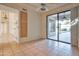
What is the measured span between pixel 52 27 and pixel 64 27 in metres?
0.23

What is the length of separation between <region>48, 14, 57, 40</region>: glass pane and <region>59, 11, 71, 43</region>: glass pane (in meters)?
0.10

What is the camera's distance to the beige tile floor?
1.83 metres

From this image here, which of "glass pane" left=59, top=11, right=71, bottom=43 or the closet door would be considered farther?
the closet door

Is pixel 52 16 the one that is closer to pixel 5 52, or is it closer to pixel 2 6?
pixel 2 6

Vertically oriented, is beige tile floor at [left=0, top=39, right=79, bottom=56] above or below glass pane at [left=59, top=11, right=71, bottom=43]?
below

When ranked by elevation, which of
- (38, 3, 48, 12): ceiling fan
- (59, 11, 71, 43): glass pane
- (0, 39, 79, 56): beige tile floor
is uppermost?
(38, 3, 48, 12): ceiling fan

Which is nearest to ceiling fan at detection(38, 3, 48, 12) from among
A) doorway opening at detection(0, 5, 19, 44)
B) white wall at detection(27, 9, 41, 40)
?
white wall at detection(27, 9, 41, 40)

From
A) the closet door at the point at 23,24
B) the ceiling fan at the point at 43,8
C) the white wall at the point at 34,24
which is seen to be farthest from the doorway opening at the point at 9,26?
the ceiling fan at the point at 43,8

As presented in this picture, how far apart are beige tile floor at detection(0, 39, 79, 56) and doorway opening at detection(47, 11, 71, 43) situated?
0.37 feet

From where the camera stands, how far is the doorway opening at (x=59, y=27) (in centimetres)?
187

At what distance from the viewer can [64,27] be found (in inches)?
75.3

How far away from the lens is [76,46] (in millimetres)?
1864

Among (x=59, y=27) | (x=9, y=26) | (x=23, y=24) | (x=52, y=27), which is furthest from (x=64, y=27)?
(x=9, y=26)

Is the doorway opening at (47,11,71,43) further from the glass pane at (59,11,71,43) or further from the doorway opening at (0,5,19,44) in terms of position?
the doorway opening at (0,5,19,44)
